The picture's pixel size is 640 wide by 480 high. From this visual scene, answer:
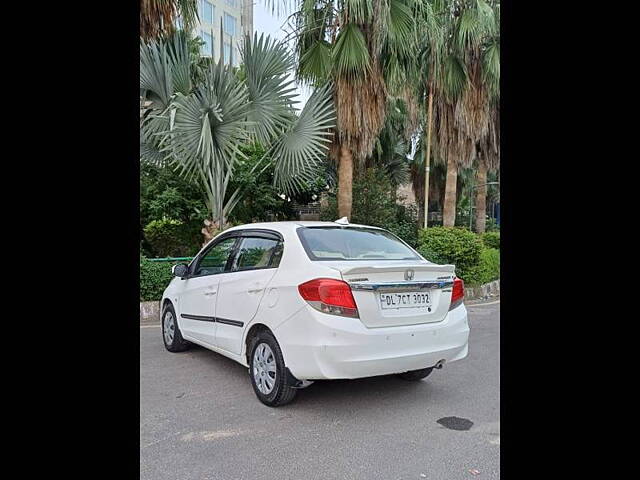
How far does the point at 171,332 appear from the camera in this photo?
213 inches

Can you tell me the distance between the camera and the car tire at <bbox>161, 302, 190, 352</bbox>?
208 inches

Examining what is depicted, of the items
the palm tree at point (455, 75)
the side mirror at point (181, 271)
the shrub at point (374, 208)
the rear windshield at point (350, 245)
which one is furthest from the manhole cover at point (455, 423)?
the palm tree at point (455, 75)

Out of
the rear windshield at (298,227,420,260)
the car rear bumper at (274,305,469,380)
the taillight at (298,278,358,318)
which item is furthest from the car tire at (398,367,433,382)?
the taillight at (298,278,358,318)

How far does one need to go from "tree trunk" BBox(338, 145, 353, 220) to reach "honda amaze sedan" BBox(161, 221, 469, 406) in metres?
5.60

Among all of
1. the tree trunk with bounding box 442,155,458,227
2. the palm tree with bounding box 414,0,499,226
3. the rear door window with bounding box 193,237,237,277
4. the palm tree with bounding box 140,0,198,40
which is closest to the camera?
the rear door window with bounding box 193,237,237,277

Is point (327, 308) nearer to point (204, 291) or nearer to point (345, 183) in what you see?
point (204, 291)

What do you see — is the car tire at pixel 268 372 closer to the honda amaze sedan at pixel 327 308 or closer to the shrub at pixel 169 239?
the honda amaze sedan at pixel 327 308

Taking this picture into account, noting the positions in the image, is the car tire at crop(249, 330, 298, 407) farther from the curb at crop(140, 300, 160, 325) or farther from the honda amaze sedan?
the curb at crop(140, 300, 160, 325)

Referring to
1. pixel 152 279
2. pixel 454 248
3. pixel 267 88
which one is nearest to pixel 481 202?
pixel 454 248
